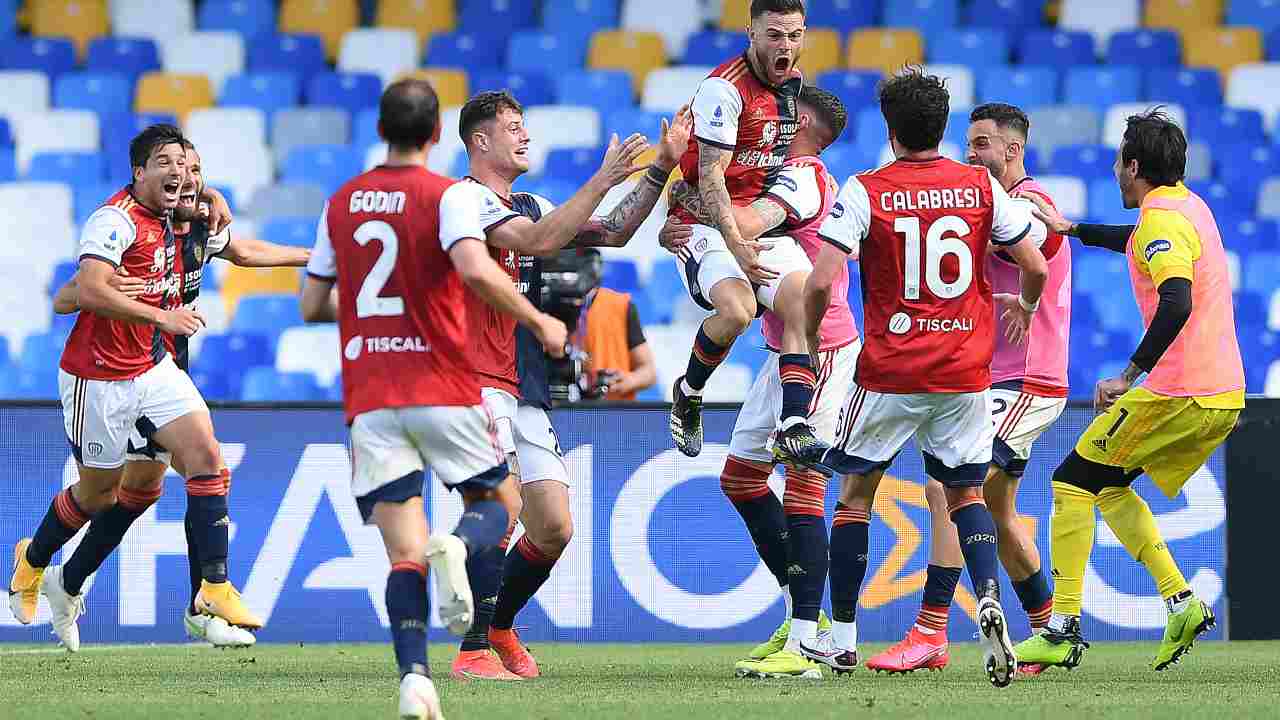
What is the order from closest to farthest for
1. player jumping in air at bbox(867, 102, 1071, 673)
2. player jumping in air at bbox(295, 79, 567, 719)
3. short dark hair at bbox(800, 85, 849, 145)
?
1. player jumping in air at bbox(295, 79, 567, 719)
2. short dark hair at bbox(800, 85, 849, 145)
3. player jumping in air at bbox(867, 102, 1071, 673)

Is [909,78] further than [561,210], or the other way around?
[909,78]

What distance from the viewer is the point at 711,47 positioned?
15922 mm

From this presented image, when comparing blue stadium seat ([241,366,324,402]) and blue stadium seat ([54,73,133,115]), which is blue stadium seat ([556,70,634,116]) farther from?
blue stadium seat ([241,366,324,402])

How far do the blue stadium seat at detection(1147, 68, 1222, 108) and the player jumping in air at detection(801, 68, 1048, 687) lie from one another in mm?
9130

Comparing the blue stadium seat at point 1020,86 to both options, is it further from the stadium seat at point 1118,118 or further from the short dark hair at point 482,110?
the short dark hair at point 482,110

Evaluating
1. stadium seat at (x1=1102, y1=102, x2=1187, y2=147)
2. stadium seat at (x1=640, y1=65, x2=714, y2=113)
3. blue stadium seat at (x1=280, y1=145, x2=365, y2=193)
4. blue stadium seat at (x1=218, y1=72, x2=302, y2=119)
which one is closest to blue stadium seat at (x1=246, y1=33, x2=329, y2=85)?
blue stadium seat at (x1=218, y1=72, x2=302, y2=119)

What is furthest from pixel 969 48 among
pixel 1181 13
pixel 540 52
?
pixel 540 52

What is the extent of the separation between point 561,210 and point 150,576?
14.7 ft

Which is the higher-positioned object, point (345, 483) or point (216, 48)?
point (216, 48)

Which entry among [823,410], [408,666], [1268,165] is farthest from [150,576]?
[1268,165]

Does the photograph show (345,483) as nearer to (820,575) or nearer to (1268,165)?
(820,575)

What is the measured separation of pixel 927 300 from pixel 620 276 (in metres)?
7.01

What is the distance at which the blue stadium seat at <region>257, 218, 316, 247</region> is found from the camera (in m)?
14.2

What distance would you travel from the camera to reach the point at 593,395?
11031mm
